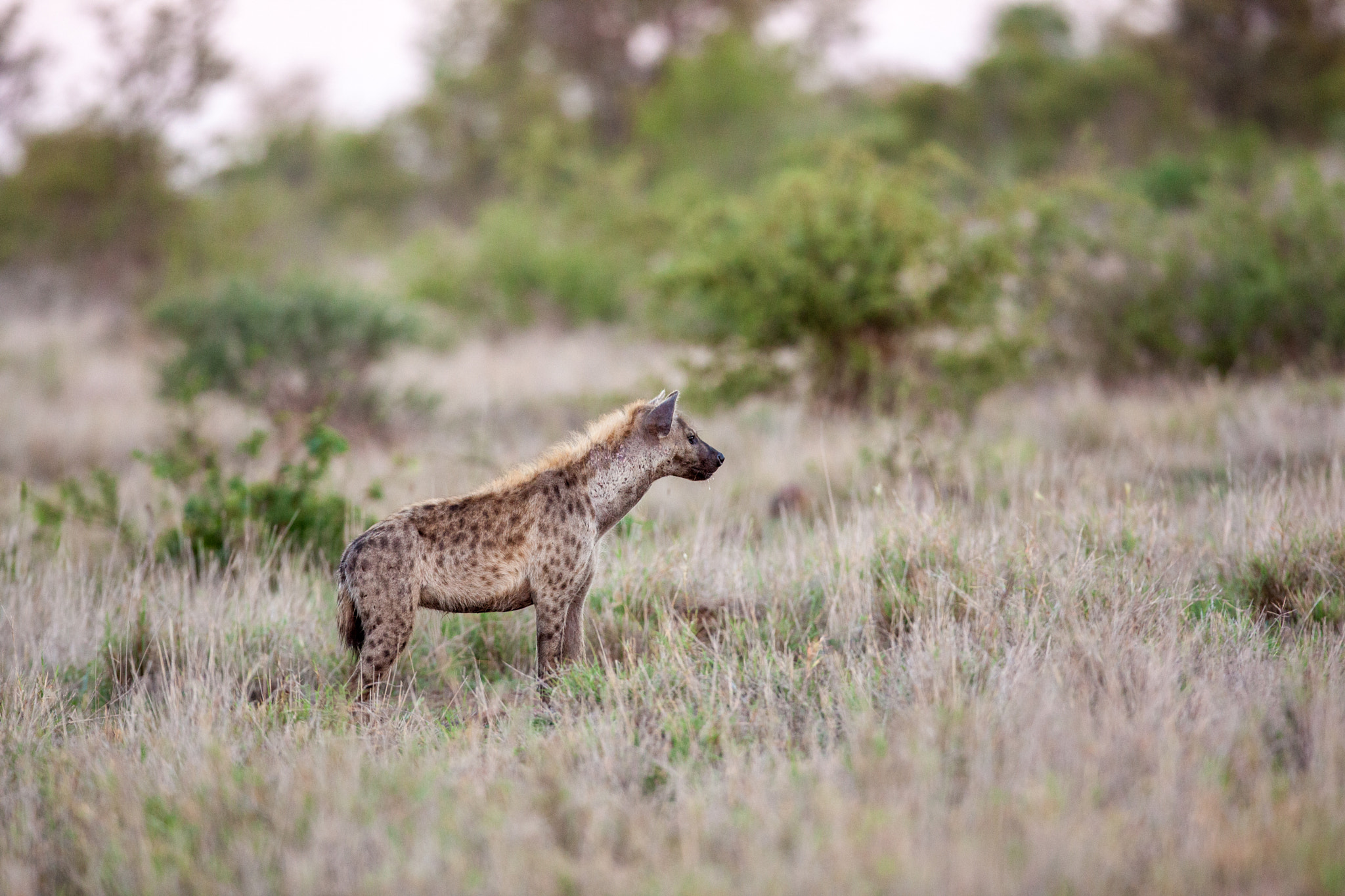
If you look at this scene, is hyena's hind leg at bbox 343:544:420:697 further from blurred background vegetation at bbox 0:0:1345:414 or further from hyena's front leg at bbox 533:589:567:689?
blurred background vegetation at bbox 0:0:1345:414

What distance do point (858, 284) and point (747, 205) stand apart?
2.81m

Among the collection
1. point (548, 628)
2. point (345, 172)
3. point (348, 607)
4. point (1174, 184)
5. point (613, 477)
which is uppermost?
point (345, 172)

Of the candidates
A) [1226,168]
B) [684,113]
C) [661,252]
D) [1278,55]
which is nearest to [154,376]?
[661,252]

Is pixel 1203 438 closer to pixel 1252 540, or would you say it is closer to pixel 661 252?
pixel 1252 540

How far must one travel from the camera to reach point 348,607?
4441 mm

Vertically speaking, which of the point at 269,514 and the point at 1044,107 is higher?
the point at 1044,107

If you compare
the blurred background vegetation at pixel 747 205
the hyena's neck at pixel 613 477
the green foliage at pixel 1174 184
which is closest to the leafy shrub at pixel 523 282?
the blurred background vegetation at pixel 747 205

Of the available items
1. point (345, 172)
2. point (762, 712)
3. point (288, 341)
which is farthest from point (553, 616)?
point (345, 172)

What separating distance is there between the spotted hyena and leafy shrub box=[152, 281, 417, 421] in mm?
8006

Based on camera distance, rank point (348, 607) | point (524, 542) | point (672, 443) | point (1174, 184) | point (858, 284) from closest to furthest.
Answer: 1. point (348, 607)
2. point (524, 542)
3. point (672, 443)
4. point (858, 284)
5. point (1174, 184)

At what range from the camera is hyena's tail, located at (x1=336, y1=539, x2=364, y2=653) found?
4.36 m

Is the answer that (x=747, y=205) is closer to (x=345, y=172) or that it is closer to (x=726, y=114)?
(x=726, y=114)

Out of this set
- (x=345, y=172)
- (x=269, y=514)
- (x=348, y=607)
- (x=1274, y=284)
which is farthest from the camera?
(x=345, y=172)

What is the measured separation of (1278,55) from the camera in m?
29.8
